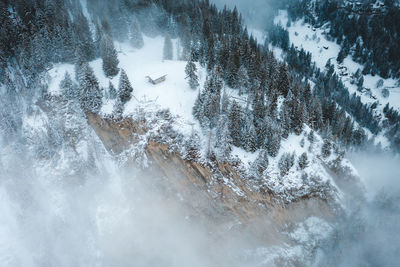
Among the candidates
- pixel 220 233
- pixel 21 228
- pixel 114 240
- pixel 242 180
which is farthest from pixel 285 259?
pixel 21 228

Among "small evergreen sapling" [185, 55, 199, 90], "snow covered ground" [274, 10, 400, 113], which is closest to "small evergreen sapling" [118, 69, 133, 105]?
"small evergreen sapling" [185, 55, 199, 90]

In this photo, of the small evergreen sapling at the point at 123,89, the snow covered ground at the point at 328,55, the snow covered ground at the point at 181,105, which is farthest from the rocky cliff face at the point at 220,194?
the snow covered ground at the point at 328,55

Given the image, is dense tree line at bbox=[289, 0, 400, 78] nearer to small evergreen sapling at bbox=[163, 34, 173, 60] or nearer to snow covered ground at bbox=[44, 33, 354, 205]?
snow covered ground at bbox=[44, 33, 354, 205]

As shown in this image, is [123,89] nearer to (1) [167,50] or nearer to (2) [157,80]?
(2) [157,80]

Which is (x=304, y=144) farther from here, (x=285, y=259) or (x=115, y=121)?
(x=115, y=121)

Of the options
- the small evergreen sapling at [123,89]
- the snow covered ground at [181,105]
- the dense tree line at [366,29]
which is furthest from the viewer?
the dense tree line at [366,29]

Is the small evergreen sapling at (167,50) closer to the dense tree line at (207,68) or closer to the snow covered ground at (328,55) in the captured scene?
the dense tree line at (207,68)

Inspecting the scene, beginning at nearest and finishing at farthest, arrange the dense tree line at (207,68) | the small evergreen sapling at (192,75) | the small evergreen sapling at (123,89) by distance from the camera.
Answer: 1. the dense tree line at (207,68)
2. the small evergreen sapling at (123,89)
3. the small evergreen sapling at (192,75)
